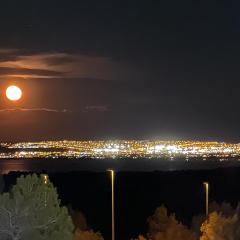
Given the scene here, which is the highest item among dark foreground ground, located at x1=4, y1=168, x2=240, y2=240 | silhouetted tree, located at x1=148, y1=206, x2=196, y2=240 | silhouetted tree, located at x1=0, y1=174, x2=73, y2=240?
dark foreground ground, located at x1=4, y1=168, x2=240, y2=240

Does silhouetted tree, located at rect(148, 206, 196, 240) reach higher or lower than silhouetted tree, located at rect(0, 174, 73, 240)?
higher

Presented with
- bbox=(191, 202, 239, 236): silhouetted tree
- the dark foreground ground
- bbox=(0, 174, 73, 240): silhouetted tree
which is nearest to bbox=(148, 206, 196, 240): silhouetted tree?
bbox=(191, 202, 239, 236): silhouetted tree

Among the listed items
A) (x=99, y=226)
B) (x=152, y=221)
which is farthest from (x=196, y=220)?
(x=99, y=226)

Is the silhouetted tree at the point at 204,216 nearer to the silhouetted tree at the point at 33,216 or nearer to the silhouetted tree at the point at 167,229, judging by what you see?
the silhouetted tree at the point at 167,229

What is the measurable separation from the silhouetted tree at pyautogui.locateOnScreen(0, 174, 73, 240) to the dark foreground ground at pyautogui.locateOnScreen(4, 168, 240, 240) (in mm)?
33419

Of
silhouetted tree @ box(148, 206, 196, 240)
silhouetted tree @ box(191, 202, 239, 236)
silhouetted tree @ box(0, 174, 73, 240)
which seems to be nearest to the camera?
silhouetted tree @ box(0, 174, 73, 240)

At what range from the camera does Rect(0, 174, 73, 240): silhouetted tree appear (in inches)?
661

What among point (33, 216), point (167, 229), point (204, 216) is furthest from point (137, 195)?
point (33, 216)

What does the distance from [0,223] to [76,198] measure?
6535 cm

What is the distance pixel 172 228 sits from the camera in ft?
119

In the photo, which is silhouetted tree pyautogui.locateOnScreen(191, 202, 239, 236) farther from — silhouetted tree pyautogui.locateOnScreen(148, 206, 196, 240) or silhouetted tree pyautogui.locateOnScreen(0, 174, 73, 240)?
silhouetted tree pyautogui.locateOnScreen(0, 174, 73, 240)

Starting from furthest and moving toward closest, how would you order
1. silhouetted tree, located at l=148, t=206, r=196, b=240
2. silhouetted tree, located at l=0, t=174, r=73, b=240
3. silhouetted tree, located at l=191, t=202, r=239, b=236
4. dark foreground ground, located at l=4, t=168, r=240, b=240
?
dark foreground ground, located at l=4, t=168, r=240, b=240 < silhouetted tree, located at l=191, t=202, r=239, b=236 < silhouetted tree, located at l=148, t=206, r=196, b=240 < silhouetted tree, located at l=0, t=174, r=73, b=240

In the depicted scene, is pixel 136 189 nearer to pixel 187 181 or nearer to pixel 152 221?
pixel 187 181

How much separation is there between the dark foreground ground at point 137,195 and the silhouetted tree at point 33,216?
33419 mm
